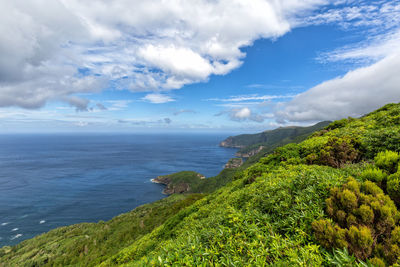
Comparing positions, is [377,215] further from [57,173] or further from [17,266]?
[57,173]

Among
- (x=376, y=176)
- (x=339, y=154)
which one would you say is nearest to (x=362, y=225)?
(x=376, y=176)

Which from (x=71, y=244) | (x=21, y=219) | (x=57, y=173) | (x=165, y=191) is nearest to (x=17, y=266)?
(x=71, y=244)

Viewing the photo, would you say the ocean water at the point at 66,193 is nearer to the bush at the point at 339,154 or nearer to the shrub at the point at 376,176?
the bush at the point at 339,154

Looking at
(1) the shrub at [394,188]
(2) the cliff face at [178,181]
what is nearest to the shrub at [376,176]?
(1) the shrub at [394,188]

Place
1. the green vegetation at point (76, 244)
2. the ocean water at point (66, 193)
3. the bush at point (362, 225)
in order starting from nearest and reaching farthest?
the bush at point (362, 225) < the green vegetation at point (76, 244) < the ocean water at point (66, 193)

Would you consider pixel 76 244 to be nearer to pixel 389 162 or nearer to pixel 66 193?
pixel 66 193

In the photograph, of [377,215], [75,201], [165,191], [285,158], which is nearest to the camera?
[377,215]

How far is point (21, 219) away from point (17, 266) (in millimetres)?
49226

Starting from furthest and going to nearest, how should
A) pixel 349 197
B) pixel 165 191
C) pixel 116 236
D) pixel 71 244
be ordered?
pixel 165 191 < pixel 71 244 < pixel 116 236 < pixel 349 197

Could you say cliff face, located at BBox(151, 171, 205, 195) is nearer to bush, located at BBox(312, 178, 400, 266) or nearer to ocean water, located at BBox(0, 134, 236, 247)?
ocean water, located at BBox(0, 134, 236, 247)

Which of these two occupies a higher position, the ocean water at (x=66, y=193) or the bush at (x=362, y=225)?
the bush at (x=362, y=225)

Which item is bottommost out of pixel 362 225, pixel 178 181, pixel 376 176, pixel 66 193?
pixel 66 193

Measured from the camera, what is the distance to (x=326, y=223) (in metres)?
4.25

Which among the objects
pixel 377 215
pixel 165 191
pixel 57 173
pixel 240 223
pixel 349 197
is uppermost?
pixel 349 197
